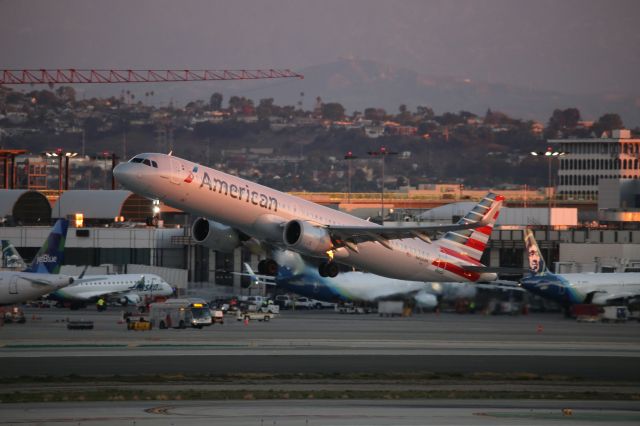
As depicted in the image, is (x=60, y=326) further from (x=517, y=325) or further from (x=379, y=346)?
A: (x=517, y=325)

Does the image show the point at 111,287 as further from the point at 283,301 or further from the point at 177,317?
the point at 177,317

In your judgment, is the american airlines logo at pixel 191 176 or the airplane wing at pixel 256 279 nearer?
the american airlines logo at pixel 191 176

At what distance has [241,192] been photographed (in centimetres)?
6281

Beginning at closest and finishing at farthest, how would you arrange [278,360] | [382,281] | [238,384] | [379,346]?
[238,384] < [278,360] < [379,346] < [382,281]

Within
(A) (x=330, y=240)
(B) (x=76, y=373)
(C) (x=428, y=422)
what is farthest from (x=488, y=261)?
(C) (x=428, y=422)

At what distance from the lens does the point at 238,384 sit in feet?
182

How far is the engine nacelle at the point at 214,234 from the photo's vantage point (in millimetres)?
67062

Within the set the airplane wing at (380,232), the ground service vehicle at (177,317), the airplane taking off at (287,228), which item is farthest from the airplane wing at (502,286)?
the ground service vehicle at (177,317)

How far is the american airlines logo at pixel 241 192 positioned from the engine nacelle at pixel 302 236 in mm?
1329

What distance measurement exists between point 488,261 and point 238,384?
2468 inches

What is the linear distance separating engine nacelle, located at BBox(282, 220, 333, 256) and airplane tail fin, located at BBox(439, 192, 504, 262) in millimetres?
15044

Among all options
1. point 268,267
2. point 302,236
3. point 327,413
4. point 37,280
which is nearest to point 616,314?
point 268,267

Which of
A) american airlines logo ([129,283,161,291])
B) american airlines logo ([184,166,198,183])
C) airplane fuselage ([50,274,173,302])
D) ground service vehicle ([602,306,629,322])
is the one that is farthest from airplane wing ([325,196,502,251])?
american airlines logo ([129,283,161,291])

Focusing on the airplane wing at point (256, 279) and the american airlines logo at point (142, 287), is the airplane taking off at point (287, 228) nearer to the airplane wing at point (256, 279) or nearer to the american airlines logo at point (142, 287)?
the airplane wing at point (256, 279)
